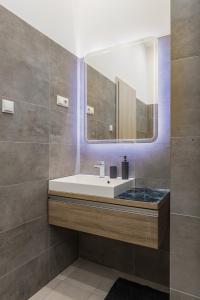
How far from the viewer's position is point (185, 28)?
1.06 metres

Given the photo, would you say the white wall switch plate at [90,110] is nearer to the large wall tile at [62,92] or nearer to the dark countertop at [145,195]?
the large wall tile at [62,92]

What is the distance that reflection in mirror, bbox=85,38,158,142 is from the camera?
180 cm

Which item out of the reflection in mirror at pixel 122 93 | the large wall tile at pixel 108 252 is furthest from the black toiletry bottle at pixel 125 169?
the large wall tile at pixel 108 252

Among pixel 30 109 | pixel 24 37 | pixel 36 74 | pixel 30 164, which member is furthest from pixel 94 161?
pixel 24 37

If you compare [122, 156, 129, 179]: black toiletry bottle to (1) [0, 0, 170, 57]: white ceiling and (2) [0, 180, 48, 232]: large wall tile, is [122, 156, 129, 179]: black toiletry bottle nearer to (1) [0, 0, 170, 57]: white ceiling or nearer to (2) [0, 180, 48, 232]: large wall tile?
(2) [0, 180, 48, 232]: large wall tile

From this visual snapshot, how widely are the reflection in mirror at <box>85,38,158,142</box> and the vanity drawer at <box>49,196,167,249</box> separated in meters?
0.69

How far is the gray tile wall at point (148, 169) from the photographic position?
173 centimetres

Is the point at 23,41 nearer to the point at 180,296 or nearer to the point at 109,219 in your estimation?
the point at 109,219

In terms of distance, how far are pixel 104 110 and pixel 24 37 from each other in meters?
0.91

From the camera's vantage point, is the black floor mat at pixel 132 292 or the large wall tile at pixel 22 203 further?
the black floor mat at pixel 132 292

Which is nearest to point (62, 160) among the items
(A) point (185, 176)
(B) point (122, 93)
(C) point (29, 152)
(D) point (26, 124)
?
(C) point (29, 152)

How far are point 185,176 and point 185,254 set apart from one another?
1.36ft

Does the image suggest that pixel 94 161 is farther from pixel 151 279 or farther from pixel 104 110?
pixel 151 279

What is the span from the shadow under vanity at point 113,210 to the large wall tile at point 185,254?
20 cm
